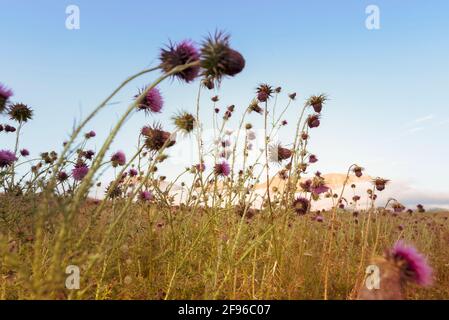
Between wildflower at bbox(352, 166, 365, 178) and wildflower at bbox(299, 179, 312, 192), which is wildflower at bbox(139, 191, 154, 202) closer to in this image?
wildflower at bbox(299, 179, 312, 192)

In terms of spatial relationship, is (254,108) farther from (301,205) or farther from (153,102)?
(153,102)

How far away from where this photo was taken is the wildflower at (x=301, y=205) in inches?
176

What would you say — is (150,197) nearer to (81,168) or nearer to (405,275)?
(81,168)

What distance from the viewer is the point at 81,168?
5488 millimetres

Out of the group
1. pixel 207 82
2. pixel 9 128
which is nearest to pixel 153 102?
pixel 207 82

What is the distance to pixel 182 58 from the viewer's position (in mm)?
2750

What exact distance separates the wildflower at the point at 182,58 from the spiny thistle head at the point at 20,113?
3.97m

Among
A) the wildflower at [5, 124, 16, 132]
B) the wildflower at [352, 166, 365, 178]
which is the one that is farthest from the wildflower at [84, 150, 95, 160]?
the wildflower at [352, 166, 365, 178]

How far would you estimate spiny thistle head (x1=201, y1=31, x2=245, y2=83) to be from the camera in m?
2.56

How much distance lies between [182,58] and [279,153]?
2.31 meters

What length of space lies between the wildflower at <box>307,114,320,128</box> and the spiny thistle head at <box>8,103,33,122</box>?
3.96 metres

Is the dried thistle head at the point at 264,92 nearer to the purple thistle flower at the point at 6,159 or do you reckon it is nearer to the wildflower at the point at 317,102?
the wildflower at the point at 317,102
